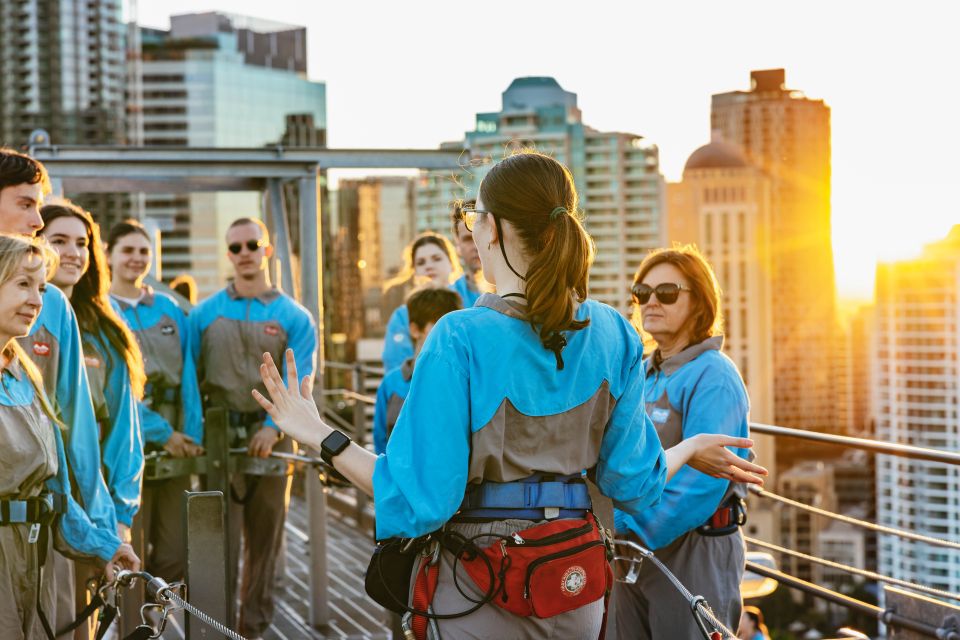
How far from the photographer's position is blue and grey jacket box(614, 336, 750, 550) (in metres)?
3.16

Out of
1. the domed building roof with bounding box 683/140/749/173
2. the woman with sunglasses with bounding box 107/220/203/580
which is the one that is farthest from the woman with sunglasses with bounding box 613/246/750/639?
the domed building roof with bounding box 683/140/749/173

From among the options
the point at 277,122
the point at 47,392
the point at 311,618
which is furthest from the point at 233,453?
the point at 277,122

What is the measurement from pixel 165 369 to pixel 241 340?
0.33 metres

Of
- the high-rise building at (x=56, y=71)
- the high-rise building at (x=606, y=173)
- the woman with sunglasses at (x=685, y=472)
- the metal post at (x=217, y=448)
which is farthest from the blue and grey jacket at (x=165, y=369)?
the high-rise building at (x=56, y=71)

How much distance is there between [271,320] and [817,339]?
354 feet

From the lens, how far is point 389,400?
4.49 metres

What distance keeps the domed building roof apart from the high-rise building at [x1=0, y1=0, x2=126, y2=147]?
4972 centimetres

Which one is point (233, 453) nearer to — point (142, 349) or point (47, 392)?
point (142, 349)

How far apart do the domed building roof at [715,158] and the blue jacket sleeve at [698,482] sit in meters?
103

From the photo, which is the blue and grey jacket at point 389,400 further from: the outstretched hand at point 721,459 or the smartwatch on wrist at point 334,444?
the smartwatch on wrist at point 334,444

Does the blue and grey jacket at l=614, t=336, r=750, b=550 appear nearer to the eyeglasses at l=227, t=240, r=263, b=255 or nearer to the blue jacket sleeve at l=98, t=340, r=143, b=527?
the blue jacket sleeve at l=98, t=340, r=143, b=527

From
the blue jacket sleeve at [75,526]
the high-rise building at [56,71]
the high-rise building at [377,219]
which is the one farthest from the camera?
the high-rise building at [377,219]

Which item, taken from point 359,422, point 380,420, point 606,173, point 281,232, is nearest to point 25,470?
point 380,420

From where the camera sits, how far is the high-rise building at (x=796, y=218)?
10662 centimetres
